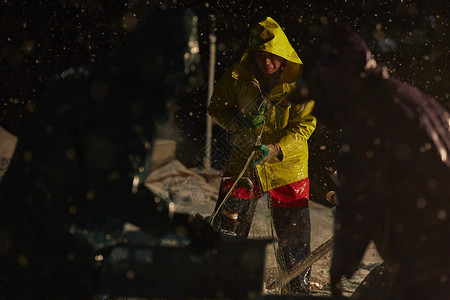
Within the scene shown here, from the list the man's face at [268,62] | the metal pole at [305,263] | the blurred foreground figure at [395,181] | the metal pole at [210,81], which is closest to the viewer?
the blurred foreground figure at [395,181]

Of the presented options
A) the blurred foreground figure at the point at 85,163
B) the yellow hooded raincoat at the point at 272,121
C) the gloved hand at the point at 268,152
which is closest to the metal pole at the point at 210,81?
the yellow hooded raincoat at the point at 272,121

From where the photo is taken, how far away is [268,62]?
3.91m

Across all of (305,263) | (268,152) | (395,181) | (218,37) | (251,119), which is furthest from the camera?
(218,37)

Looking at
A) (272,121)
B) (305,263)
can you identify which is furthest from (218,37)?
(305,263)

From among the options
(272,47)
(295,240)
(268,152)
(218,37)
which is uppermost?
(272,47)

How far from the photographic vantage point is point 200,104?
7664mm

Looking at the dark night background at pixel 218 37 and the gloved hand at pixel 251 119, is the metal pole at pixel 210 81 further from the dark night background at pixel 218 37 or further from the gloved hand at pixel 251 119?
the gloved hand at pixel 251 119

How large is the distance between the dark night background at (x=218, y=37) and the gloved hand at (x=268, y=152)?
2.54 metres

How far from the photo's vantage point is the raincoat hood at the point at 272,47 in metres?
3.84

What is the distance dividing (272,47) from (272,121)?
534mm

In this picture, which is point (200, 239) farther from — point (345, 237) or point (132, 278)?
point (345, 237)

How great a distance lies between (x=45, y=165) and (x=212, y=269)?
75 centimetres

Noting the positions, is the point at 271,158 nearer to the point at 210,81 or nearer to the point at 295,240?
the point at 295,240

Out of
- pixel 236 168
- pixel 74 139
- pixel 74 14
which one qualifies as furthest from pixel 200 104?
pixel 74 139
